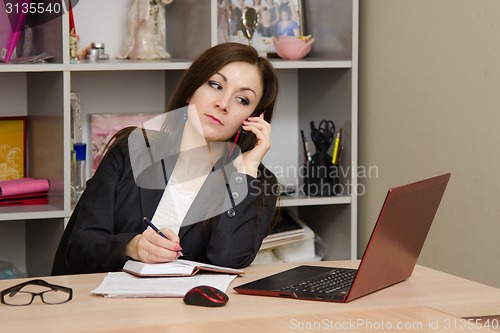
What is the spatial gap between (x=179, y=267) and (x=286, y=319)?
386 millimetres

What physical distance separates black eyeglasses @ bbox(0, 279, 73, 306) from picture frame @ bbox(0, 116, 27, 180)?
1.36 metres

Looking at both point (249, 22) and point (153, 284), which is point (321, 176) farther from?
point (153, 284)

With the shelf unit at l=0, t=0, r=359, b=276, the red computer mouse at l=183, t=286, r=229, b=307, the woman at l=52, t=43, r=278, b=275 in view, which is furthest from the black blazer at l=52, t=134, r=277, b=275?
the shelf unit at l=0, t=0, r=359, b=276

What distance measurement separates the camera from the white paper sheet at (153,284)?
5.31 feet

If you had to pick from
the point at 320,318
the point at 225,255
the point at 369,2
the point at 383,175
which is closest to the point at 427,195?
the point at 320,318

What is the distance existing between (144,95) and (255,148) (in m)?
1.13

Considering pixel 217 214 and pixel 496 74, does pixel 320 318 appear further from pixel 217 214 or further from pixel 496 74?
pixel 496 74

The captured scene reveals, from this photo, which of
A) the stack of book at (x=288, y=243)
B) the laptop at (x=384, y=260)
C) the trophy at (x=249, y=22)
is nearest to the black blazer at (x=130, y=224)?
the laptop at (x=384, y=260)

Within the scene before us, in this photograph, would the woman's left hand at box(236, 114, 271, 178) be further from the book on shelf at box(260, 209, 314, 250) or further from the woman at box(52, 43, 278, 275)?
the book on shelf at box(260, 209, 314, 250)

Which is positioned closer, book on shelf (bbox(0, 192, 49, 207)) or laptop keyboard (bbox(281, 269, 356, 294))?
laptop keyboard (bbox(281, 269, 356, 294))

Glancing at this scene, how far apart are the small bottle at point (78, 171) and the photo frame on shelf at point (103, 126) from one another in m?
0.18

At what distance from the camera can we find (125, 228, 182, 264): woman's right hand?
5.97ft

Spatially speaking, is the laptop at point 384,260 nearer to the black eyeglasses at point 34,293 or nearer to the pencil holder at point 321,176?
the black eyeglasses at point 34,293

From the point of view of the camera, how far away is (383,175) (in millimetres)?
2992
